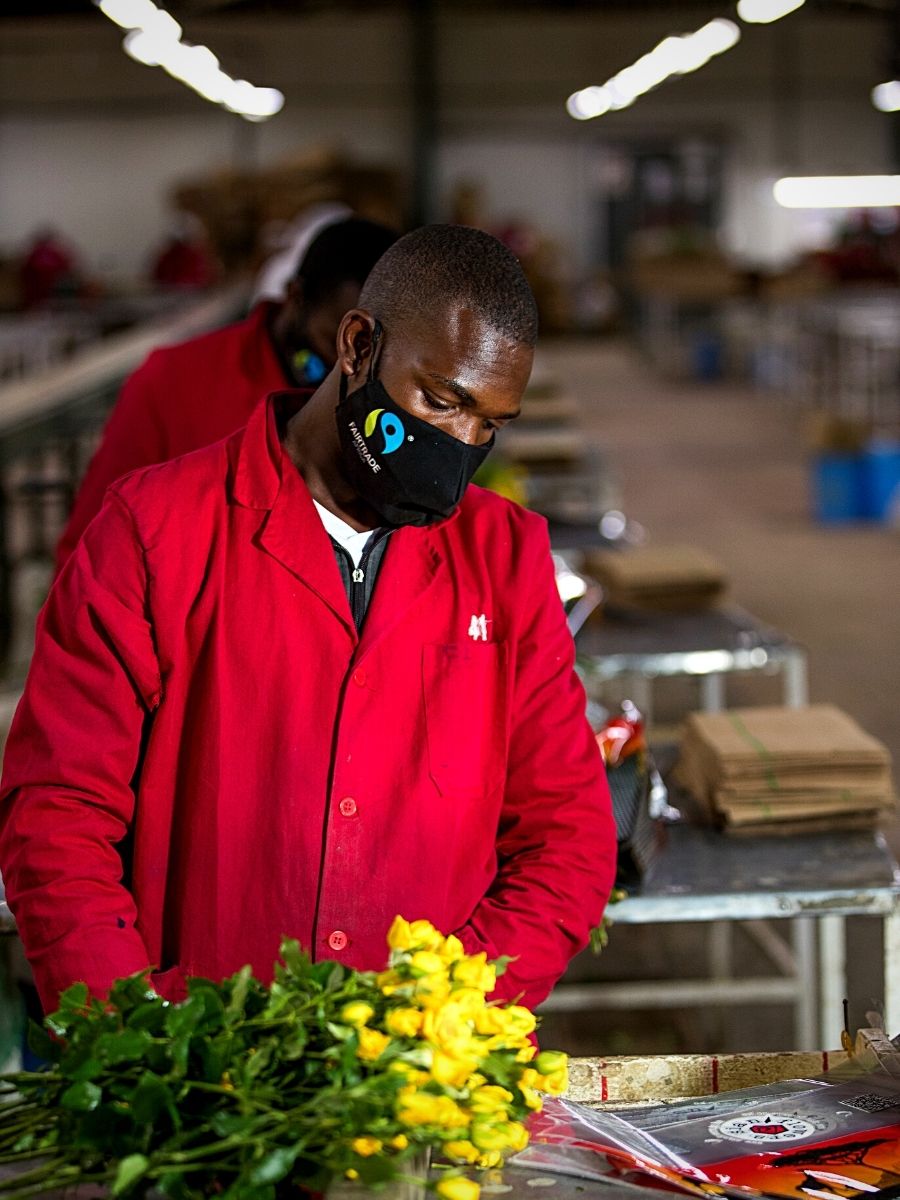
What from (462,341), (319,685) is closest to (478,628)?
(319,685)

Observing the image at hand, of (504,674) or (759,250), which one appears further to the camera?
(759,250)

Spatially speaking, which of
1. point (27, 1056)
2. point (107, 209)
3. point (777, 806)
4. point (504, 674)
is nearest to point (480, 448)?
point (504, 674)

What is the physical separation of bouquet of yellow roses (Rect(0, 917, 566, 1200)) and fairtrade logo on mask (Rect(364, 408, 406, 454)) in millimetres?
635

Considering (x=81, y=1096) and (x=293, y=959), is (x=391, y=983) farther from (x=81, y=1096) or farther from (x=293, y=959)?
(x=81, y=1096)

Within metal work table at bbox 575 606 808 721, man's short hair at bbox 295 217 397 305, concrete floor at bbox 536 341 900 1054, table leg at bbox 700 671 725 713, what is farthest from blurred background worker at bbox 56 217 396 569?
table leg at bbox 700 671 725 713

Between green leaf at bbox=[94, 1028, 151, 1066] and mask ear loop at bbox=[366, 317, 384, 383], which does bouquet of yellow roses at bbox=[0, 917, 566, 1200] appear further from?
mask ear loop at bbox=[366, 317, 384, 383]

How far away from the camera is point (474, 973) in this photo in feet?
4.17

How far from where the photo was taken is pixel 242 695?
5.80 ft

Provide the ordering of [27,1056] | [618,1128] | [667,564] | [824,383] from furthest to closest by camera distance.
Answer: [824,383], [667,564], [27,1056], [618,1128]

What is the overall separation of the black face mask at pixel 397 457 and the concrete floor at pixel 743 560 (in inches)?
30.2

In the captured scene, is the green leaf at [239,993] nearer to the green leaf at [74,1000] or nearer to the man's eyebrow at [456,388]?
the green leaf at [74,1000]

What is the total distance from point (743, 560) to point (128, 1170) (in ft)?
28.3

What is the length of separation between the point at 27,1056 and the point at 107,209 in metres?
22.1

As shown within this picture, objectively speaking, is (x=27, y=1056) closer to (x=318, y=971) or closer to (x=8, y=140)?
(x=318, y=971)
